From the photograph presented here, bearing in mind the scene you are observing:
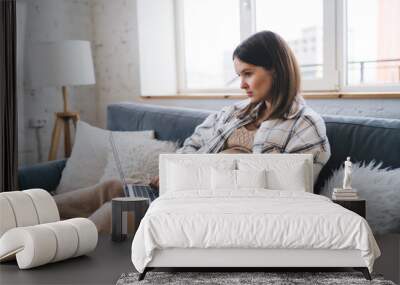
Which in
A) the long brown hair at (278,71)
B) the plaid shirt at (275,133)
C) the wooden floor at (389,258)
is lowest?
the wooden floor at (389,258)

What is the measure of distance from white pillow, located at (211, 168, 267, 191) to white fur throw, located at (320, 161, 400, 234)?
2.02 ft

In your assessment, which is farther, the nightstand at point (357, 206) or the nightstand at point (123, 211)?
the nightstand at point (123, 211)

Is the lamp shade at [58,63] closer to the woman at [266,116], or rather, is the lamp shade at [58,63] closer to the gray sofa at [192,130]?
the gray sofa at [192,130]

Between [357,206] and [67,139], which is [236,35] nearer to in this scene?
[67,139]

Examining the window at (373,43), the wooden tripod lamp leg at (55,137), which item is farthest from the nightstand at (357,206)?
the wooden tripod lamp leg at (55,137)

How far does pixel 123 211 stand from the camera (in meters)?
4.57

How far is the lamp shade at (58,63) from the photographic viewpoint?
5.38 m

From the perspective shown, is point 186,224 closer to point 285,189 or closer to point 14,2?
point 285,189

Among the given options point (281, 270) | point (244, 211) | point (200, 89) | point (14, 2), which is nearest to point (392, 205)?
point (281, 270)

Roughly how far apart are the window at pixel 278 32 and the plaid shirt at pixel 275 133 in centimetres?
35

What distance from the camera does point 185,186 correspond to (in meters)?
4.33

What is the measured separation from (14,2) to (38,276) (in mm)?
2410

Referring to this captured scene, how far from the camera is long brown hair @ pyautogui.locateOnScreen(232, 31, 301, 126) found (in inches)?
187

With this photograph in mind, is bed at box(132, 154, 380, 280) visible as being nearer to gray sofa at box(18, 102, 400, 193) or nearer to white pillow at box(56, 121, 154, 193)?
gray sofa at box(18, 102, 400, 193)
